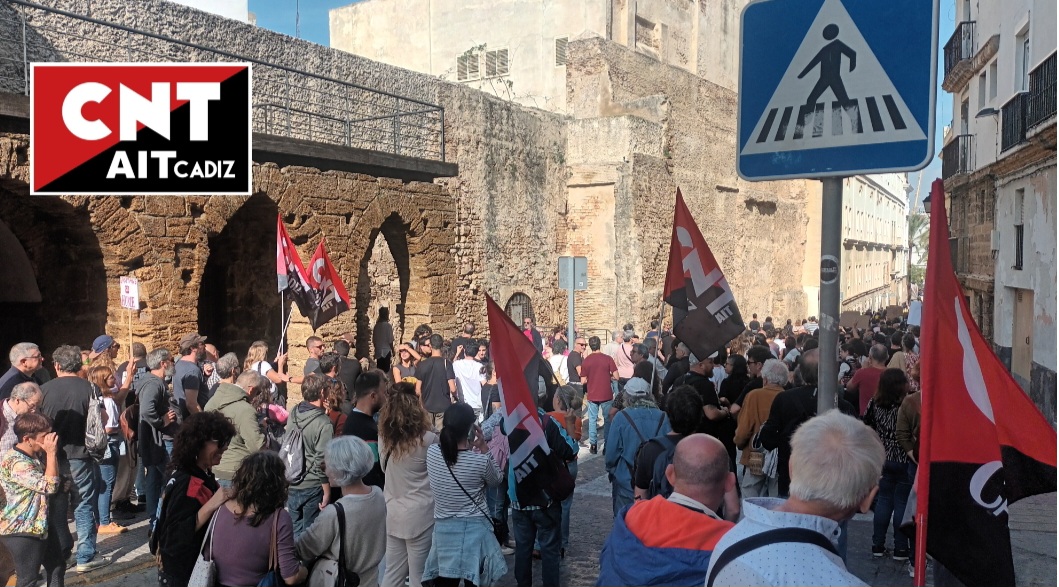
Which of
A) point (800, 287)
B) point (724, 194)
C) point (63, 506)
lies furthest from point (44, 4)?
point (800, 287)

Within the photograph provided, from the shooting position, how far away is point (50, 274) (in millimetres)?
11273

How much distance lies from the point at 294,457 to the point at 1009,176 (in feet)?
48.5

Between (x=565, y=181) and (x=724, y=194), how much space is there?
7.75 metres

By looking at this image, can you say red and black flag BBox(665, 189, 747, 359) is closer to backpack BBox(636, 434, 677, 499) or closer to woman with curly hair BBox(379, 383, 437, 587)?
backpack BBox(636, 434, 677, 499)

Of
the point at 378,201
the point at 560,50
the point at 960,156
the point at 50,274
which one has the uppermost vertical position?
the point at 560,50

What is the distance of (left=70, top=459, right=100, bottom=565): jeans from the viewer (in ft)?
20.5

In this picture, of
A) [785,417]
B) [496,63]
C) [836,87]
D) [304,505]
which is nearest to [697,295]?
[785,417]

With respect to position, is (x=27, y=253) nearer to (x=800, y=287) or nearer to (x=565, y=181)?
(x=565, y=181)

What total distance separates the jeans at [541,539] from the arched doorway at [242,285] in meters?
9.83

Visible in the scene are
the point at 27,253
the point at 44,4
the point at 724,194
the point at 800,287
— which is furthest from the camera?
the point at 800,287

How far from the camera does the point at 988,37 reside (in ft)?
57.2

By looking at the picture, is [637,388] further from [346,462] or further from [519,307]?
[519,307]

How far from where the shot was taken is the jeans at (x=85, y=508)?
20.5ft

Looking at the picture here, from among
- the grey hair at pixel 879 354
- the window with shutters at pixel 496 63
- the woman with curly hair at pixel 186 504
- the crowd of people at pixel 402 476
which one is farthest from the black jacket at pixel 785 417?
the window with shutters at pixel 496 63
